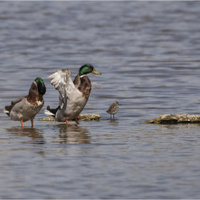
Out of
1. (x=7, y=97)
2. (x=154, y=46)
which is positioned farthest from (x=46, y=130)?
(x=154, y=46)

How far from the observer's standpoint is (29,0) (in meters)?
65.1

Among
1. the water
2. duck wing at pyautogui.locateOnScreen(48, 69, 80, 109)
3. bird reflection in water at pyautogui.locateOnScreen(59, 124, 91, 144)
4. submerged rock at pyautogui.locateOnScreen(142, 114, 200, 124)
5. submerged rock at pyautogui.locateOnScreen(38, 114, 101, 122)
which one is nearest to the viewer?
the water

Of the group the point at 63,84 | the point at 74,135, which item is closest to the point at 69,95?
the point at 63,84

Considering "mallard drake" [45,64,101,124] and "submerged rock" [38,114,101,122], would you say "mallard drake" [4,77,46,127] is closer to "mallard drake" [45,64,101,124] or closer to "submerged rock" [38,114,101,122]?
"mallard drake" [45,64,101,124]

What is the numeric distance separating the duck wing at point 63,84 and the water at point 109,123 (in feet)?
1.97

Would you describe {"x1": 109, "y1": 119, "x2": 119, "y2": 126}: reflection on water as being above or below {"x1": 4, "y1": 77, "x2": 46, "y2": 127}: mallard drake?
below

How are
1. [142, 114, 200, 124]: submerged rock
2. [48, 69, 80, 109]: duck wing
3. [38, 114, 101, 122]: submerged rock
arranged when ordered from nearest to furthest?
1. [48, 69, 80, 109]: duck wing
2. [142, 114, 200, 124]: submerged rock
3. [38, 114, 101, 122]: submerged rock

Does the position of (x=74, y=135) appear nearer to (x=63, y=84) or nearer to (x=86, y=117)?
(x=63, y=84)

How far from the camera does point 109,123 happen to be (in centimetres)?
1227

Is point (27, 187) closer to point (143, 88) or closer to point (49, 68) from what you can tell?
point (143, 88)

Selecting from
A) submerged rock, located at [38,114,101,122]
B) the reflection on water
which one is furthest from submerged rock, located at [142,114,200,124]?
submerged rock, located at [38,114,101,122]

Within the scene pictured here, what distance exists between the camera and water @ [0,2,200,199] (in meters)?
7.47

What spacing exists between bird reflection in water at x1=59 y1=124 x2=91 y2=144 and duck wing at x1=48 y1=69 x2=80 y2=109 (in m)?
0.59

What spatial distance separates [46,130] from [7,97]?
3879 millimetres
